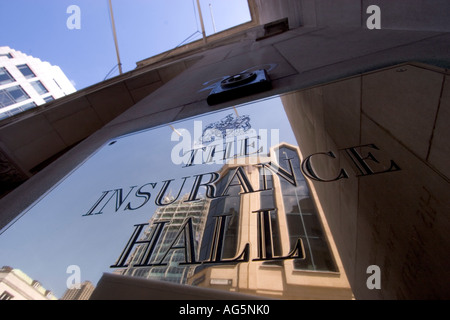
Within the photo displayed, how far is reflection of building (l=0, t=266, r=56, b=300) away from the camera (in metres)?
1.27

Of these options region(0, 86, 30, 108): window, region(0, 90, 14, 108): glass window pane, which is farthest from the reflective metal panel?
region(0, 86, 30, 108): window

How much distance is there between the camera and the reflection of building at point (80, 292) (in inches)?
46.4

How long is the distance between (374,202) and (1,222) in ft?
11.7

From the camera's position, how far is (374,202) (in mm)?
1481

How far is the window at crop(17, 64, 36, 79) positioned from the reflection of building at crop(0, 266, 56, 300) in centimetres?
4880

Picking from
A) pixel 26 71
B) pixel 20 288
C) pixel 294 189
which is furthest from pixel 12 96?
pixel 294 189

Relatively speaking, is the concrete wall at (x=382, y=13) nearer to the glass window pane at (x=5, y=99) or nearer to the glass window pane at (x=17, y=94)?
the glass window pane at (x=5, y=99)

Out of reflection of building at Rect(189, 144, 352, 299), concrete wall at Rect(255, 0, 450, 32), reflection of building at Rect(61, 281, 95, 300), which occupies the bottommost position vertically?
reflection of building at Rect(189, 144, 352, 299)

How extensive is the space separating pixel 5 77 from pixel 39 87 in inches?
263

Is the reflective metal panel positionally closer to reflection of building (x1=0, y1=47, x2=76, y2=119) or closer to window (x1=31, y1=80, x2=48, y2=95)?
reflection of building (x1=0, y1=47, x2=76, y2=119)

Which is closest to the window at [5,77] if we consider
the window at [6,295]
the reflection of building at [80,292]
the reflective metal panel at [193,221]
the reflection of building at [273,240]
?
the reflective metal panel at [193,221]

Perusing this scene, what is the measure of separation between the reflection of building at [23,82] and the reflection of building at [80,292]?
127 feet

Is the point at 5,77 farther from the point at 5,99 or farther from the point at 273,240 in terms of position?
the point at 273,240

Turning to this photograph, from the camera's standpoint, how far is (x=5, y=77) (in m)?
31.8
